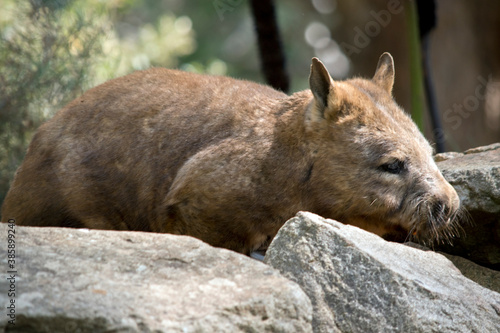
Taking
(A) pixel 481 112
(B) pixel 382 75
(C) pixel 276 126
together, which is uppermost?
(B) pixel 382 75

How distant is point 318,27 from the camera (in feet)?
51.8

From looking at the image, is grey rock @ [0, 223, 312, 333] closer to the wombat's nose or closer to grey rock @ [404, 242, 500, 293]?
the wombat's nose

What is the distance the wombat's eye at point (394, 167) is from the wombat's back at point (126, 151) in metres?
0.63

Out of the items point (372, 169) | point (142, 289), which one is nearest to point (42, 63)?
point (372, 169)

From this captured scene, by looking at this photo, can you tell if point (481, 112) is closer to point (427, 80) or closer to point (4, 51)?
point (427, 80)

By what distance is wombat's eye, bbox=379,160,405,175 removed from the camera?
11.1ft

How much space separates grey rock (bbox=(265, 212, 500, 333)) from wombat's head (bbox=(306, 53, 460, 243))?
2.60 feet

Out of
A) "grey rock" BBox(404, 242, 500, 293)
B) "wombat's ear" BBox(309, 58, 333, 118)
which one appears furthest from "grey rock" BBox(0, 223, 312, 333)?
"grey rock" BBox(404, 242, 500, 293)

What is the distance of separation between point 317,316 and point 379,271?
0.87 ft

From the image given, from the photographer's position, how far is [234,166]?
11.4 feet

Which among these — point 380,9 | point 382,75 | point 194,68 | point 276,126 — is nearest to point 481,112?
point 380,9

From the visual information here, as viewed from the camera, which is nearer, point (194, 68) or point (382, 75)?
point (382, 75)

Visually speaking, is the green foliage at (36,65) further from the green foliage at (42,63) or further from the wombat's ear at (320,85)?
the wombat's ear at (320,85)

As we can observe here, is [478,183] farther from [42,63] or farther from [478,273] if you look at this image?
[42,63]
